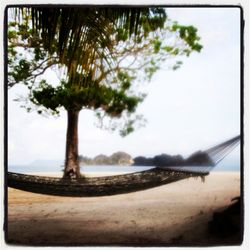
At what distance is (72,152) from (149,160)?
1.51ft

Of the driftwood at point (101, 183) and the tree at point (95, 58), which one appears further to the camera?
the driftwood at point (101, 183)

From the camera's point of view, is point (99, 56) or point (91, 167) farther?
point (91, 167)

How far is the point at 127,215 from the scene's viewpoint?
10.0 feet

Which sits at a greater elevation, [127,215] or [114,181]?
[114,181]

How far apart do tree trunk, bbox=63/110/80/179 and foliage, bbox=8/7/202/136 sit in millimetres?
Answer: 125

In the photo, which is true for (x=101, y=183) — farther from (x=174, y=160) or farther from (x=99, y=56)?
(x=99, y=56)

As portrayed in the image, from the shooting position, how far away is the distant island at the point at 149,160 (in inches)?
118

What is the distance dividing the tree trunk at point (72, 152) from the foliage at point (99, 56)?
13cm

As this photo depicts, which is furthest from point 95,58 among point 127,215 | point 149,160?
point 127,215

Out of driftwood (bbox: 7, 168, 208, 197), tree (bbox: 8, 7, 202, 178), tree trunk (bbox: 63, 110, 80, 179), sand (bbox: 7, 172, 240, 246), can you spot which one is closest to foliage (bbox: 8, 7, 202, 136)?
tree (bbox: 8, 7, 202, 178)

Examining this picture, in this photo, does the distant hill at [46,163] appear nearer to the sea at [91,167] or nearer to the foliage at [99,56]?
the sea at [91,167]

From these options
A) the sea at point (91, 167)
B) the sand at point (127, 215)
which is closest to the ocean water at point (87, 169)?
the sea at point (91, 167)

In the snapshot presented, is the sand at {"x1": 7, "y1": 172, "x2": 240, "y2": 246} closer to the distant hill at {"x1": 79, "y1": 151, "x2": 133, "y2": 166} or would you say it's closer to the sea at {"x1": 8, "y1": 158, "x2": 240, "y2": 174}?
the sea at {"x1": 8, "y1": 158, "x2": 240, "y2": 174}

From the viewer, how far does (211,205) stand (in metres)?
3.05
